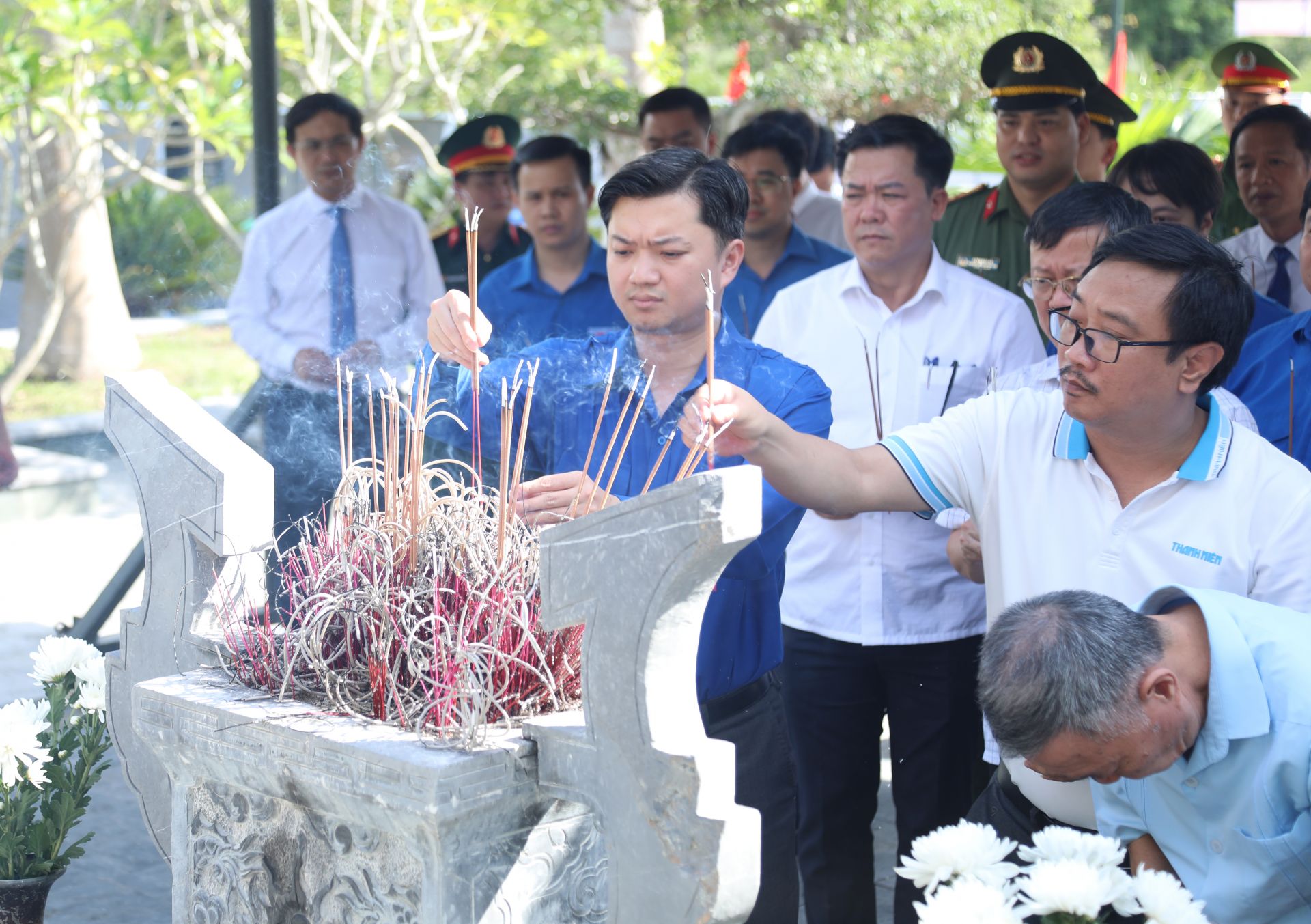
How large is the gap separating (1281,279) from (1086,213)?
68.0 inches

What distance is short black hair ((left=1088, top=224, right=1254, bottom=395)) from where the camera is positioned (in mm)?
2064

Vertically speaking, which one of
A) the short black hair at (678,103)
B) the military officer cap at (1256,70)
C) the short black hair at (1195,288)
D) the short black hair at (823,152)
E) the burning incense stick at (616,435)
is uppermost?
the military officer cap at (1256,70)

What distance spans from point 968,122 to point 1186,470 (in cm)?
954

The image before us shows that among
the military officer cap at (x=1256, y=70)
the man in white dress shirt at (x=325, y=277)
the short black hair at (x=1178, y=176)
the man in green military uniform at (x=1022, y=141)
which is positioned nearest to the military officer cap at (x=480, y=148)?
the man in white dress shirt at (x=325, y=277)

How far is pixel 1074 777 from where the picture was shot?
1.77 m

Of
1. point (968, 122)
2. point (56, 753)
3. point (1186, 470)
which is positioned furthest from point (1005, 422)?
point (968, 122)

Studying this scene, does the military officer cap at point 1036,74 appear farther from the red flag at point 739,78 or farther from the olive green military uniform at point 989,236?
the red flag at point 739,78

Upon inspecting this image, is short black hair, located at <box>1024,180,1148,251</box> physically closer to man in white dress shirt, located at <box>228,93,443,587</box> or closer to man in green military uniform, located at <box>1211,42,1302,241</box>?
man in white dress shirt, located at <box>228,93,443,587</box>

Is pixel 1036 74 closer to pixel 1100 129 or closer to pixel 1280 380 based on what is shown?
pixel 1100 129

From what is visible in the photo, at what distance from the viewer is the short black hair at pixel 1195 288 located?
Result: 2.06m

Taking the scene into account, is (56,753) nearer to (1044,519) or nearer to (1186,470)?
(1044,519)

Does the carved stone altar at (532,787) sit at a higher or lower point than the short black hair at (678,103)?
lower

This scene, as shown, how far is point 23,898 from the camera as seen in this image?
2.27m

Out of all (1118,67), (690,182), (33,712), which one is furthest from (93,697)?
(1118,67)
